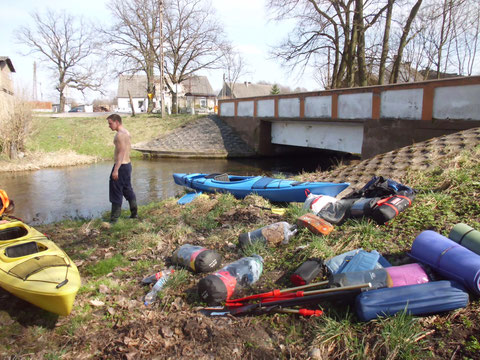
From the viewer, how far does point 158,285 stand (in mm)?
3695

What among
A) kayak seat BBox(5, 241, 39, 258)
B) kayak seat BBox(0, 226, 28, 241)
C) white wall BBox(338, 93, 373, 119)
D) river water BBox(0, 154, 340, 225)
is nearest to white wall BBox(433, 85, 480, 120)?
white wall BBox(338, 93, 373, 119)

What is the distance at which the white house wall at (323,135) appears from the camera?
13.1 metres

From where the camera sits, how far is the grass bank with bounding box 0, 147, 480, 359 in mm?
2588

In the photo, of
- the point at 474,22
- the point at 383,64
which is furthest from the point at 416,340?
the point at 474,22

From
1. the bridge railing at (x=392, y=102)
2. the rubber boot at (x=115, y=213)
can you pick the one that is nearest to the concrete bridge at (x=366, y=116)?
the bridge railing at (x=392, y=102)

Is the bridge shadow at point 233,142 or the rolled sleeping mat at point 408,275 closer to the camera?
the rolled sleeping mat at point 408,275

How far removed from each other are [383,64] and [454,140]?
1169 centimetres

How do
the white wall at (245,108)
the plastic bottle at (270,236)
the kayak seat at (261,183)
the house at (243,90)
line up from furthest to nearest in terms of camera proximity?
the house at (243,90)
the white wall at (245,108)
the kayak seat at (261,183)
the plastic bottle at (270,236)

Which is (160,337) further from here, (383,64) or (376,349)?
(383,64)

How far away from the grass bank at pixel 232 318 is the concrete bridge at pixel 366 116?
4.06 metres

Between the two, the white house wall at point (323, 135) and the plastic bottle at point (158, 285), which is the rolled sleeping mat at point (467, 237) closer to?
the plastic bottle at point (158, 285)

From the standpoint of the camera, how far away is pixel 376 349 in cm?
251

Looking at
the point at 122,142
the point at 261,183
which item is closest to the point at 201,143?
the point at 261,183

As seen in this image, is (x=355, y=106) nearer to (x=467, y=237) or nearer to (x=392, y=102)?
(x=392, y=102)
